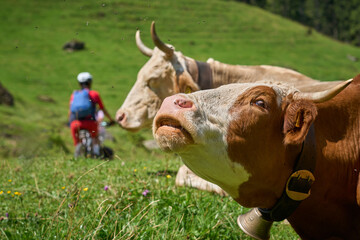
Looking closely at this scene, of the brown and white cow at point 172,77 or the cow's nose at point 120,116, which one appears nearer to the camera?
the brown and white cow at point 172,77

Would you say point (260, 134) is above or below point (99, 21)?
above

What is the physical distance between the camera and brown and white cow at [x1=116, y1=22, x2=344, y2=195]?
6875 mm

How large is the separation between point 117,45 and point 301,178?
4322cm

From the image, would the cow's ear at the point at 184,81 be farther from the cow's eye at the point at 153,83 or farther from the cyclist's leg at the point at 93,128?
the cyclist's leg at the point at 93,128

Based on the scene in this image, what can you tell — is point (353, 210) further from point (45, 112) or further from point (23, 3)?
point (23, 3)

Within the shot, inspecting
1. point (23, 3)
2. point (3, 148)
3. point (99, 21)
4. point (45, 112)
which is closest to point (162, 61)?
point (3, 148)

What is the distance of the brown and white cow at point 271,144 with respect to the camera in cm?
257

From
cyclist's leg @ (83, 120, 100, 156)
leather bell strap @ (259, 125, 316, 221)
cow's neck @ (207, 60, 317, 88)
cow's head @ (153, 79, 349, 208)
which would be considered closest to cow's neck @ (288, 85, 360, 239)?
leather bell strap @ (259, 125, 316, 221)

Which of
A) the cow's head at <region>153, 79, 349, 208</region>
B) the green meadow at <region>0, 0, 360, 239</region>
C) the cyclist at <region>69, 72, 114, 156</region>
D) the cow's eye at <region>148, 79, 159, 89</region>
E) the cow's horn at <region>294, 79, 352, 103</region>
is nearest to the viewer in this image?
the cow's head at <region>153, 79, 349, 208</region>

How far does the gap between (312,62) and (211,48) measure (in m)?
10.9

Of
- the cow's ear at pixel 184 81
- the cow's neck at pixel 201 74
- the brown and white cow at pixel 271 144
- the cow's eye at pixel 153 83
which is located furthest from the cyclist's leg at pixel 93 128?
the brown and white cow at pixel 271 144

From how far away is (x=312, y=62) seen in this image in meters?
45.4

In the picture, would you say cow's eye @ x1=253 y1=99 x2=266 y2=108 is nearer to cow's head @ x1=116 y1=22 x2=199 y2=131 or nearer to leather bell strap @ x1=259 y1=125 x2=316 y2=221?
leather bell strap @ x1=259 y1=125 x2=316 y2=221

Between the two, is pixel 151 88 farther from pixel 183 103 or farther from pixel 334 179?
pixel 183 103
